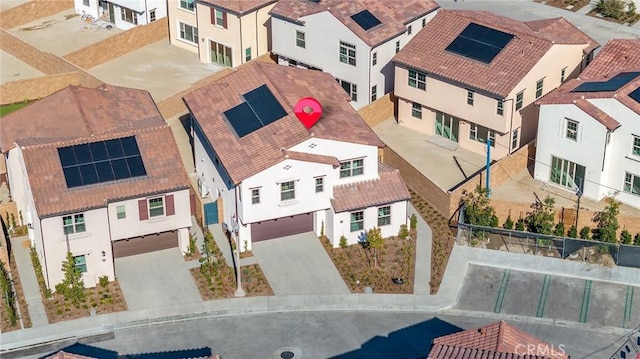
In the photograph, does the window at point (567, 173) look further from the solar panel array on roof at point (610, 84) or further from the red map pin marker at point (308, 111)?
the red map pin marker at point (308, 111)

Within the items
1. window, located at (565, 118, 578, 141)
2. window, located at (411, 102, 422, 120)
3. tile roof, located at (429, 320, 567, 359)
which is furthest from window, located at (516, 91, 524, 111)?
tile roof, located at (429, 320, 567, 359)

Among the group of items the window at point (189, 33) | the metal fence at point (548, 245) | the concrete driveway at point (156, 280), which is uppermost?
the window at point (189, 33)

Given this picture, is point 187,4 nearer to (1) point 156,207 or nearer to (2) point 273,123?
(2) point 273,123

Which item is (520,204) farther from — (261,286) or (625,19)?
(625,19)

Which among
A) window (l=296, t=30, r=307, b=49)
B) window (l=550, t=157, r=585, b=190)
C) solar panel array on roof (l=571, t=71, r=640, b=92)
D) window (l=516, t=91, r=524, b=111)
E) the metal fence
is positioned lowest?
Answer: the metal fence

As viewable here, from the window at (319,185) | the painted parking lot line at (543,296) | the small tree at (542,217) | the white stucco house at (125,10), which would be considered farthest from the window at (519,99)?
the white stucco house at (125,10)

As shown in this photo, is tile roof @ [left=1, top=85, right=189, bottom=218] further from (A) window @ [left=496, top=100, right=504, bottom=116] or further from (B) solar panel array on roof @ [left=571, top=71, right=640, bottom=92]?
(B) solar panel array on roof @ [left=571, top=71, right=640, bottom=92]

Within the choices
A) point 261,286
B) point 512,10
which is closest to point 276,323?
point 261,286
